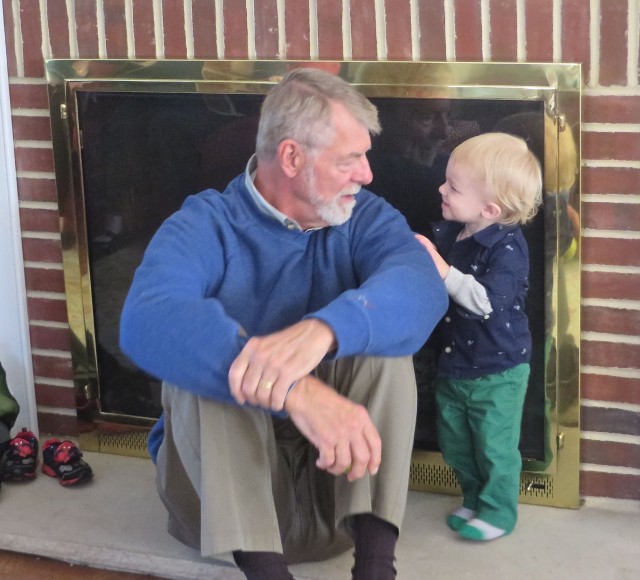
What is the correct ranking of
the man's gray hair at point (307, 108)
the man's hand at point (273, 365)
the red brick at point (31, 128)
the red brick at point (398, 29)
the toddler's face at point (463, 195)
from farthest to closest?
the red brick at point (31, 128) < the red brick at point (398, 29) < the toddler's face at point (463, 195) < the man's gray hair at point (307, 108) < the man's hand at point (273, 365)

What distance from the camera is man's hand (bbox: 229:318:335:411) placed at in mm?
1526

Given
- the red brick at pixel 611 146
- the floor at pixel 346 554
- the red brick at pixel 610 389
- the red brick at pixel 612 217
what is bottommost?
the floor at pixel 346 554

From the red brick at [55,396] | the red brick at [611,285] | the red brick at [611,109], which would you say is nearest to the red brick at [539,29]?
the red brick at [611,109]

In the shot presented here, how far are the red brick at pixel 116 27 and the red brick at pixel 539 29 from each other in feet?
2.88

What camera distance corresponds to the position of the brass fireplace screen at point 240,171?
6.50 ft

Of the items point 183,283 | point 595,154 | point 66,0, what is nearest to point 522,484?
point 595,154

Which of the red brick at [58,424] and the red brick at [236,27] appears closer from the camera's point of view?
the red brick at [236,27]

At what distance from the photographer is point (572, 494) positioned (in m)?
2.15

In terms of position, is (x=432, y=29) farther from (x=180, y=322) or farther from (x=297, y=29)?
(x=180, y=322)

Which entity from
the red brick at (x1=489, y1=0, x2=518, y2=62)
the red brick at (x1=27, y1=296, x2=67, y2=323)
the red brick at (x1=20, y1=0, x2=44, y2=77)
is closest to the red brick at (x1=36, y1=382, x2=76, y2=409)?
the red brick at (x1=27, y1=296, x2=67, y2=323)

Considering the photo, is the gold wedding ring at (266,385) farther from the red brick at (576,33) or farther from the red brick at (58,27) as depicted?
the red brick at (58,27)

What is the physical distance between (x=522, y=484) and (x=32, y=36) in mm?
1483

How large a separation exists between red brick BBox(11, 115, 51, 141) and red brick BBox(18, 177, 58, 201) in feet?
0.33

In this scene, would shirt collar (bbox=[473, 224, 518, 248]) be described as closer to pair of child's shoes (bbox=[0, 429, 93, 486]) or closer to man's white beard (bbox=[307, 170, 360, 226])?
man's white beard (bbox=[307, 170, 360, 226])
